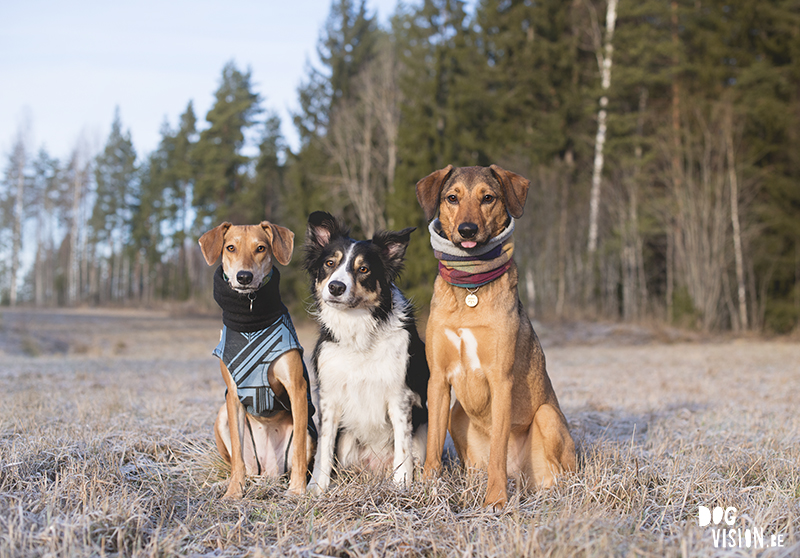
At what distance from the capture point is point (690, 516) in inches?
114

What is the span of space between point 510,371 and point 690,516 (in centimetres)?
120

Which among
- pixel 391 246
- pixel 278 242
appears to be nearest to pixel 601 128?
pixel 391 246

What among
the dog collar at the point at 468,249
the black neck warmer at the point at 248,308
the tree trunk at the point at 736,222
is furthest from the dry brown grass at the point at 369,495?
the tree trunk at the point at 736,222

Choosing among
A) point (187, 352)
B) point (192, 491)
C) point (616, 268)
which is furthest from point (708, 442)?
point (616, 268)

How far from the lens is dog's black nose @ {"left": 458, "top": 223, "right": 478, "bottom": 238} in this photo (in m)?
3.19

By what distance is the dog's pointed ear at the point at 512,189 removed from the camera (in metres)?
3.35

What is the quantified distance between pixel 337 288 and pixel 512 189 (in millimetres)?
1270

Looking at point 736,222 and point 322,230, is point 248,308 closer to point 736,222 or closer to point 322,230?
point 322,230

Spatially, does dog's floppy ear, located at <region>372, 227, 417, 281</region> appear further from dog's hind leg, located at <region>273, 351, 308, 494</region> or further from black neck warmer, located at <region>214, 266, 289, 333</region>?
dog's hind leg, located at <region>273, 351, 308, 494</region>

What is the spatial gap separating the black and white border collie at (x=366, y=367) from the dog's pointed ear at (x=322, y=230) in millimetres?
72

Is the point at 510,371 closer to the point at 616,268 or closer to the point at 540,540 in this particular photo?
the point at 540,540

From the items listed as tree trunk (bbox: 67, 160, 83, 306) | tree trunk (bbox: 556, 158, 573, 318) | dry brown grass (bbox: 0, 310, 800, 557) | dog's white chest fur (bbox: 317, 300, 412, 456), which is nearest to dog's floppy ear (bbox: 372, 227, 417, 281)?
dog's white chest fur (bbox: 317, 300, 412, 456)

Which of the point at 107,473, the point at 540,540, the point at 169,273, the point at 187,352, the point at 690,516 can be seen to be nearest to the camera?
the point at 540,540

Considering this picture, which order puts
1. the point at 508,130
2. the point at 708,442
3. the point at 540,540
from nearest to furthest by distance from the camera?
the point at 540,540
the point at 708,442
the point at 508,130
